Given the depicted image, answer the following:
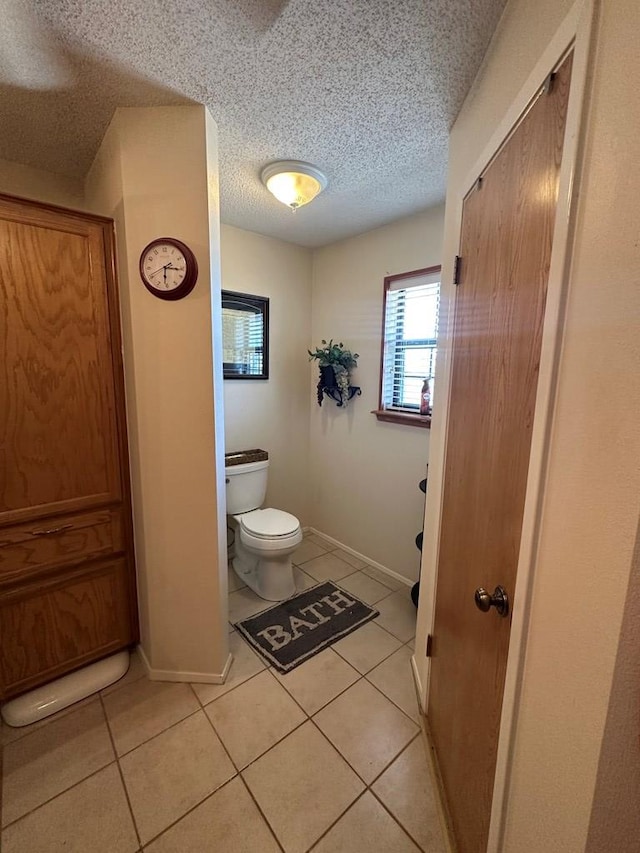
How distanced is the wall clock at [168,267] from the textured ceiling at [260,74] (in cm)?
51

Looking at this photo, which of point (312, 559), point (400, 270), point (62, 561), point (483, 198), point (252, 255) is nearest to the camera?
point (483, 198)

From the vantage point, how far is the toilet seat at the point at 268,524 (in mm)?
2066

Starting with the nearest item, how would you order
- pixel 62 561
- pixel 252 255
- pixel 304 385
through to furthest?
pixel 62 561 → pixel 252 255 → pixel 304 385

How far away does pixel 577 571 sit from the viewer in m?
0.55

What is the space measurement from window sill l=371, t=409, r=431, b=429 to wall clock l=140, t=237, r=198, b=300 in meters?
1.43

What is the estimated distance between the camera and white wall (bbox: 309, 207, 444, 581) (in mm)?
2182

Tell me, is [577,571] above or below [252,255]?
below

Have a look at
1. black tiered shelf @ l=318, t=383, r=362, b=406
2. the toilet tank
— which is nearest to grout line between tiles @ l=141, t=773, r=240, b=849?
the toilet tank

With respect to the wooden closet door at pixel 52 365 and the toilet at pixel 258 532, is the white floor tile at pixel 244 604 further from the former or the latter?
the wooden closet door at pixel 52 365

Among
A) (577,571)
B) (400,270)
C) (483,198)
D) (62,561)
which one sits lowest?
(62,561)

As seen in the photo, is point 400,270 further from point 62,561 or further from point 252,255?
point 62,561

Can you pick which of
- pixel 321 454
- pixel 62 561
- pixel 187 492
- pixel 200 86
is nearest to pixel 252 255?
pixel 200 86

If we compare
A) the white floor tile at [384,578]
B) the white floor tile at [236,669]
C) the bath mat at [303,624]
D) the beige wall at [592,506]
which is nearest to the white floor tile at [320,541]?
the white floor tile at [384,578]

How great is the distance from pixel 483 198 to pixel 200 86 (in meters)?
1.05
